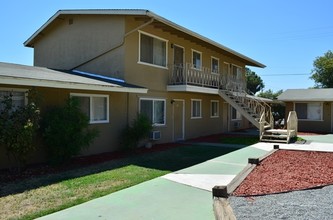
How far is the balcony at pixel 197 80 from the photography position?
16094 millimetres

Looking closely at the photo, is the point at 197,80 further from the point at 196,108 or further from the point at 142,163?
the point at 142,163

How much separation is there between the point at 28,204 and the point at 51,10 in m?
12.3

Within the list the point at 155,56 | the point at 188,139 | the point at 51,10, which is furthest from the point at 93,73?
the point at 188,139

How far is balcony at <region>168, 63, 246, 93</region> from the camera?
16094 millimetres

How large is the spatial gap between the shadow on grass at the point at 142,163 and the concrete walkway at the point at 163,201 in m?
1.37

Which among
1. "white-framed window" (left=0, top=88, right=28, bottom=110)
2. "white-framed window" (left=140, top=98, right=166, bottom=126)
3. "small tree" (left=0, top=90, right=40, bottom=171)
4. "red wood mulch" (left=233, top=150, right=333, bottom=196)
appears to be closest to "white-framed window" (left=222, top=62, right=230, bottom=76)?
"white-framed window" (left=140, top=98, right=166, bottom=126)

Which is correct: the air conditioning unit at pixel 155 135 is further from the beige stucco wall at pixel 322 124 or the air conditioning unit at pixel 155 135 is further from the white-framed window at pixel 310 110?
the white-framed window at pixel 310 110

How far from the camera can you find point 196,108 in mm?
19531

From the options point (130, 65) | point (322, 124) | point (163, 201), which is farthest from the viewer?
point (322, 124)

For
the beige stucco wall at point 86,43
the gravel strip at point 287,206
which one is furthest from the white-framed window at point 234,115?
the gravel strip at point 287,206

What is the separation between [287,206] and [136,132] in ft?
26.6

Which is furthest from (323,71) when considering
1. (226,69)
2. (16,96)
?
(16,96)

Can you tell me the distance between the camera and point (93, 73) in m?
14.4

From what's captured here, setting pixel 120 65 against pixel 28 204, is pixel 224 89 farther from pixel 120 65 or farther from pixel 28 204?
pixel 28 204
